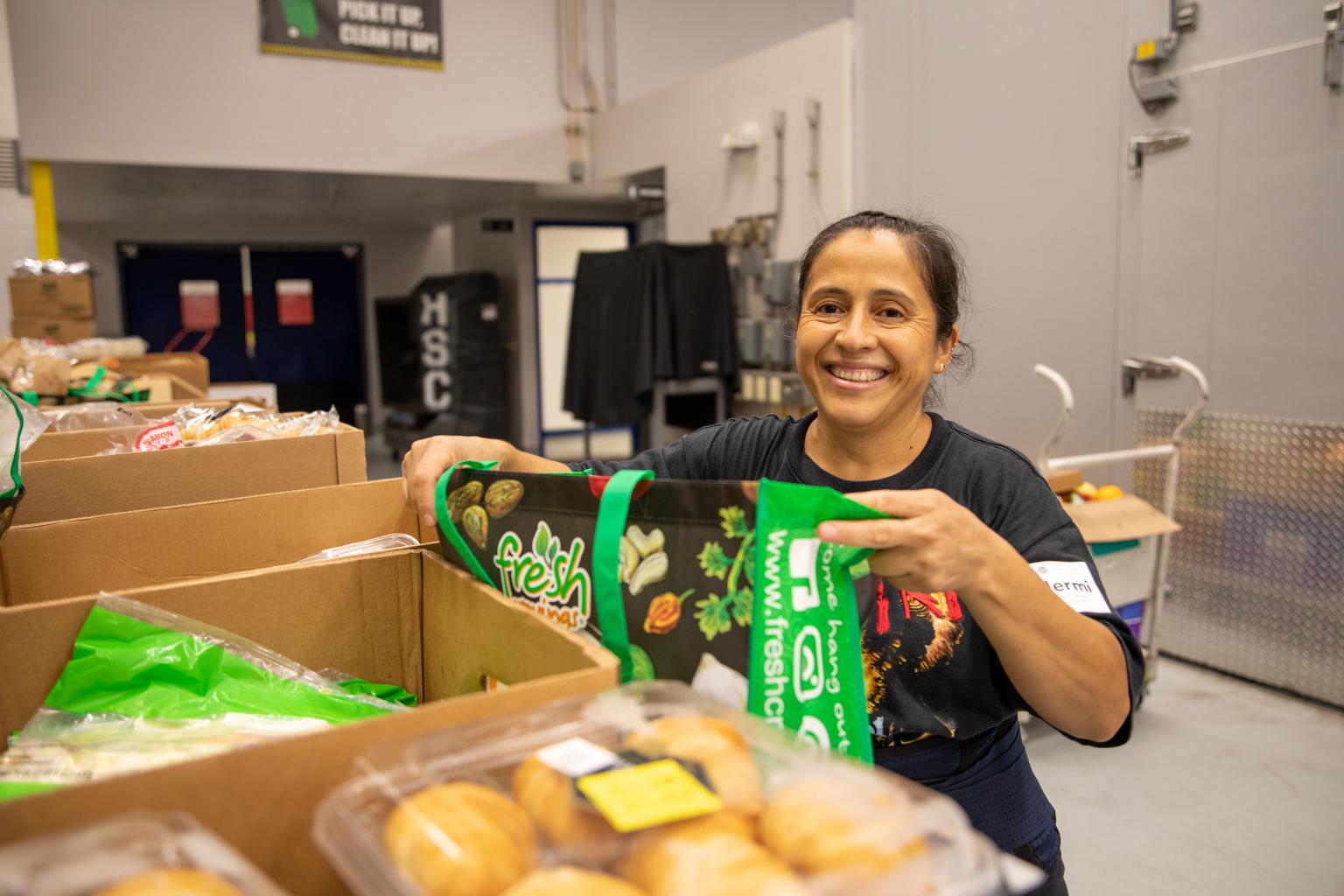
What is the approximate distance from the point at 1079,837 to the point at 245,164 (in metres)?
6.62

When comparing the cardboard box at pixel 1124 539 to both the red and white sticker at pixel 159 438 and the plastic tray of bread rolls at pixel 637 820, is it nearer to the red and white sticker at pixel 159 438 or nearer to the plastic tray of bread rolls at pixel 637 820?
the red and white sticker at pixel 159 438

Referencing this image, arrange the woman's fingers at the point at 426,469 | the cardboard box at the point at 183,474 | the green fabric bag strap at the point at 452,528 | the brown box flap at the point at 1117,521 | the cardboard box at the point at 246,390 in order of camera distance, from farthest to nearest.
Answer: the cardboard box at the point at 246,390 < the brown box flap at the point at 1117,521 < the cardboard box at the point at 183,474 < the woman's fingers at the point at 426,469 < the green fabric bag strap at the point at 452,528

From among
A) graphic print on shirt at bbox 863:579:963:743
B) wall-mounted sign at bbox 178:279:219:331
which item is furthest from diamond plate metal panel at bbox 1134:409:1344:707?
wall-mounted sign at bbox 178:279:219:331

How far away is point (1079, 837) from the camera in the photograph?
265cm

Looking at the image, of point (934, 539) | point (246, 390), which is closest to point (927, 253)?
point (934, 539)

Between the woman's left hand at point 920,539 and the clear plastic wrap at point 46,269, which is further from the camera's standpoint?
the clear plastic wrap at point 46,269

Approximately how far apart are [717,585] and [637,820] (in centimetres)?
32

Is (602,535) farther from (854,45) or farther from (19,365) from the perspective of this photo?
(854,45)

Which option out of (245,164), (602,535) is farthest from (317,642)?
(245,164)

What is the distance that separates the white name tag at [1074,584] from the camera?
3.72 ft

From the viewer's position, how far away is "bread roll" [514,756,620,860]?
1.94ft

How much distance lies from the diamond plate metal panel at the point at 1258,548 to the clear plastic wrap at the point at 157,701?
3.50 m

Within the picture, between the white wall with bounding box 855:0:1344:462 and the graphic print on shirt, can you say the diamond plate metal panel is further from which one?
the graphic print on shirt

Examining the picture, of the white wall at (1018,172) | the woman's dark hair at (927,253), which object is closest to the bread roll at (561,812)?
the woman's dark hair at (927,253)
